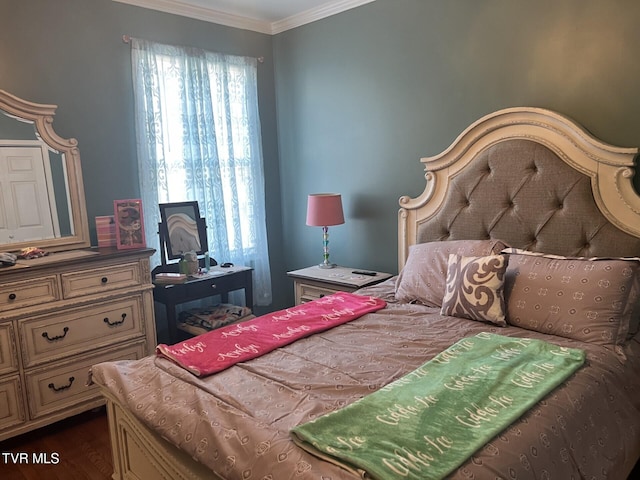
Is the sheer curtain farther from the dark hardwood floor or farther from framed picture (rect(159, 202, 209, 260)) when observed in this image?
the dark hardwood floor

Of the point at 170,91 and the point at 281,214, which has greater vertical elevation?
the point at 170,91

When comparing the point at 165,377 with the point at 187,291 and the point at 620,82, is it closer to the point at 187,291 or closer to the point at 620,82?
the point at 187,291

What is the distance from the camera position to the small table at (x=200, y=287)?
298cm

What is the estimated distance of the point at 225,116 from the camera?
11.6 feet

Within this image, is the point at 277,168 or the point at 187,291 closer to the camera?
the point at 187,291

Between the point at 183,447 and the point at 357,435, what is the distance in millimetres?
520

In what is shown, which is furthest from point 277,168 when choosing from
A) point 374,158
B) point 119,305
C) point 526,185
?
point 526,185

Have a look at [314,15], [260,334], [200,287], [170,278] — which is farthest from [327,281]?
[314,15]

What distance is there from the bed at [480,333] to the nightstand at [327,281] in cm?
22

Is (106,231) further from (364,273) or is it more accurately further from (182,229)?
(364,273)

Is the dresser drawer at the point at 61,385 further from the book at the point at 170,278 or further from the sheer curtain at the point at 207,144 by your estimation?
the sheer curtain at the point at 207,144

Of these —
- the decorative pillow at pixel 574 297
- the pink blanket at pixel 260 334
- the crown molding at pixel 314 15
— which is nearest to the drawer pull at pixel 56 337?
the pink blanket at pixel 260 334

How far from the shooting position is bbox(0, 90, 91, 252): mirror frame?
2.66 meters

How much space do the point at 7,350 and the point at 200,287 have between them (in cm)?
108
